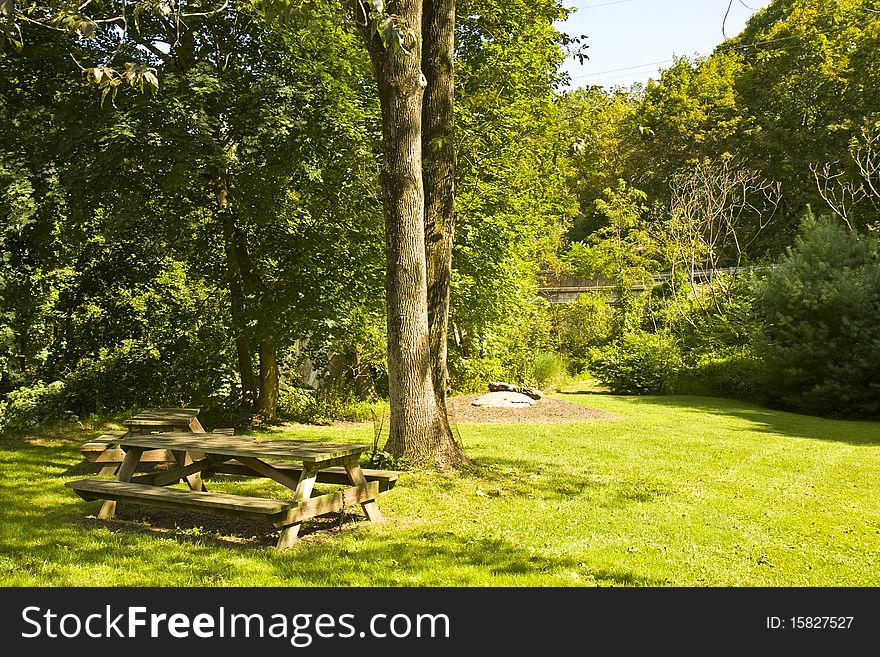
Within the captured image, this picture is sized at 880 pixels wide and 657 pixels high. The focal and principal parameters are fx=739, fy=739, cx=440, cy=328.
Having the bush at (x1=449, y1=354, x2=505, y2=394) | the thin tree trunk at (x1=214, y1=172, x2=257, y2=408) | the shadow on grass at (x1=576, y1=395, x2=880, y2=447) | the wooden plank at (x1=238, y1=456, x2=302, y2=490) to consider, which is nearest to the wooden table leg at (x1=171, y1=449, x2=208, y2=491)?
the wooden plank at (x1=238, y1=456, x2=302, y2=490)

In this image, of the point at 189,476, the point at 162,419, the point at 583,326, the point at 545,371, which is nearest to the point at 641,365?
the point at 545,371

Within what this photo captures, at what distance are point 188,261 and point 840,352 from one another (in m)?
13.1

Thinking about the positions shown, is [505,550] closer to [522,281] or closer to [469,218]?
[469,218]

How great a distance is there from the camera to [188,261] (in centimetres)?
1217

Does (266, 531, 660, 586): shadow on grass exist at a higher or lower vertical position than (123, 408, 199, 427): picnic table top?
lower

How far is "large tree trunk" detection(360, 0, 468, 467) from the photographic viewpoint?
7.50 m

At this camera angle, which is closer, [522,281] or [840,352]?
[840,352]

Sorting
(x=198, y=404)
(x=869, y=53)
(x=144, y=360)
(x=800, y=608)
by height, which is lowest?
(x=800, y=608)

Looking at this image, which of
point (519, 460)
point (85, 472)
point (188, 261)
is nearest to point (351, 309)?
point (188, 261)

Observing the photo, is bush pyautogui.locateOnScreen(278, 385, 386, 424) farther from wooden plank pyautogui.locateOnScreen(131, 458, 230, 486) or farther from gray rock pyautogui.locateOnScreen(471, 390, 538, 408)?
wooden plank pyautogui.locateOnScreen(131, 458, 230, 486)

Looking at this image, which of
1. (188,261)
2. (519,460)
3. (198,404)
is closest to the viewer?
(519,460)

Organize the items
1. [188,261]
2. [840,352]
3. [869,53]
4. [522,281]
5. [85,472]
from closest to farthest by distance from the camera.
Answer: [85,472], [188,261], [840,352], [522,281], [869,53]

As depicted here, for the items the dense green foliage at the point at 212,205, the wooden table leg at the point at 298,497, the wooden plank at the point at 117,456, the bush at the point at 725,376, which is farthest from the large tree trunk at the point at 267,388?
the bush at the point at 725,376

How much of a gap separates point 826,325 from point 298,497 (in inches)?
551
